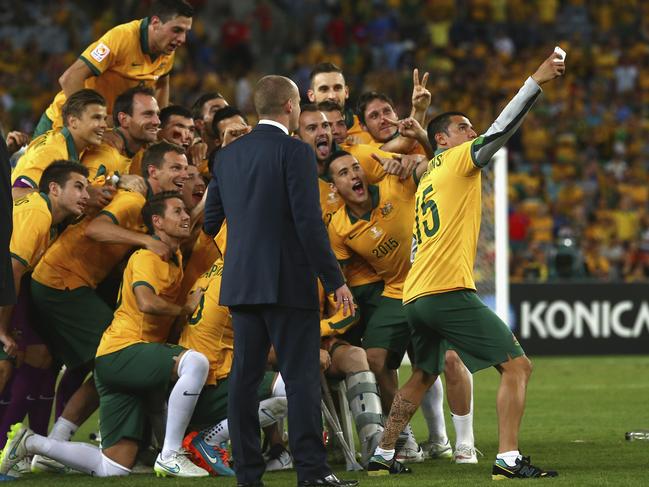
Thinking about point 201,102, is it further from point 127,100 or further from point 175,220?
point 175,220

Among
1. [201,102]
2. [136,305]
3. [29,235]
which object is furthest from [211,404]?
[201,102]

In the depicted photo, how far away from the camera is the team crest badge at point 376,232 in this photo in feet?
26.3

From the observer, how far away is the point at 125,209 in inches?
314

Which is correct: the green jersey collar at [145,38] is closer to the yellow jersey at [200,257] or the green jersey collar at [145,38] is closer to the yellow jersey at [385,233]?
the yellow jersey at [200,257]

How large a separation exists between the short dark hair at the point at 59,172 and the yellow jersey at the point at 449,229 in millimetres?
2235

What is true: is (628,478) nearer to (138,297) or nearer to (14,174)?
(138,297)

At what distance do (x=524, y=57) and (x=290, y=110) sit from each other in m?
17.7

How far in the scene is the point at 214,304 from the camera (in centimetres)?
765

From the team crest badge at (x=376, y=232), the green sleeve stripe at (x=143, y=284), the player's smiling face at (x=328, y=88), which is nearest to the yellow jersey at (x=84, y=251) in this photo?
the green sleeve stripe at (x=143, y=284)

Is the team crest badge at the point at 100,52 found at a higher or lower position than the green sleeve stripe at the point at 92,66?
higher

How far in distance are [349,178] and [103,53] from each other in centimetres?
226

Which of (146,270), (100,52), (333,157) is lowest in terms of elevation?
(146,270)

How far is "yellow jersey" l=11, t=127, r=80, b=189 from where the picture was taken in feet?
27.0

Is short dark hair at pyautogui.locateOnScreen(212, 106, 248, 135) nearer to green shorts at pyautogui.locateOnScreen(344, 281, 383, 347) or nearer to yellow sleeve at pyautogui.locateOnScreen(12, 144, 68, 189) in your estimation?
yellow sleeve at pyautogui.locateOnScreen(12, 144, 68, 189)
